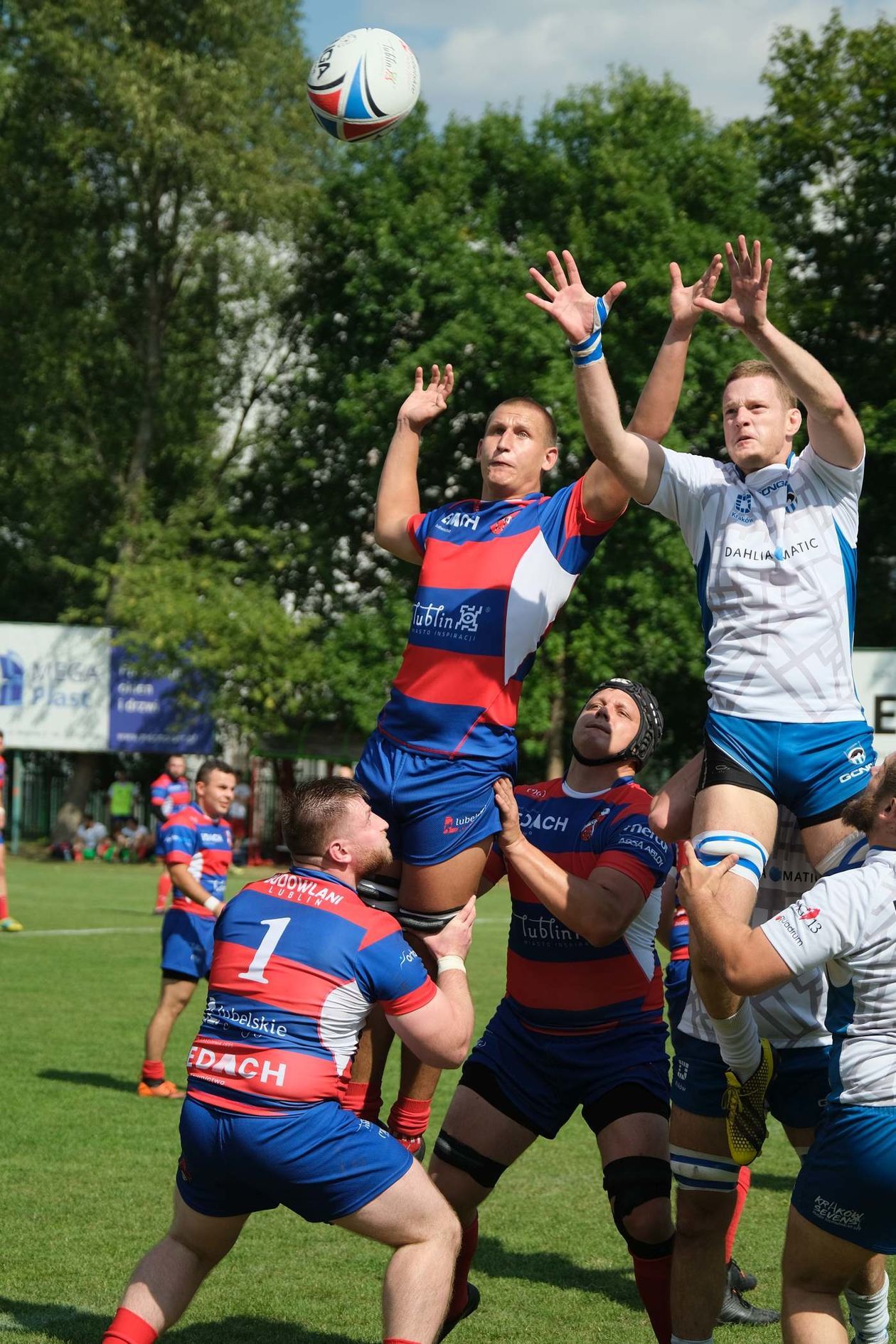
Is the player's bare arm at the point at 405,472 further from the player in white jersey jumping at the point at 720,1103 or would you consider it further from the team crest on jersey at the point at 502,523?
the player in white jersey jumping at the point at 720,1103

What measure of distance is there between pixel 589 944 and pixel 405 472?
2.04 m

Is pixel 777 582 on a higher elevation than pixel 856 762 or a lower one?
higher

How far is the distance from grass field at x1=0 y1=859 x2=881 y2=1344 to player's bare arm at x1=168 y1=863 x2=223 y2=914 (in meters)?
1.41

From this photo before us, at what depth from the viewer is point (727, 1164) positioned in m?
5.11

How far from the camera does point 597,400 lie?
17.0 feet

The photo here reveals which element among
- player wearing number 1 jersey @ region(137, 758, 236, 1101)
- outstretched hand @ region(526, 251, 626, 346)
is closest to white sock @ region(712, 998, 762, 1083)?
outstretched hand @ region(526, 251, 626, 346)

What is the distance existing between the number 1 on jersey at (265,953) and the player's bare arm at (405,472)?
1897mm

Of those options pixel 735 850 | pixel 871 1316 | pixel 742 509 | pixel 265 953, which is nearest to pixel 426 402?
pixel 742 509

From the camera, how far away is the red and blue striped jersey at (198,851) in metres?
11.2

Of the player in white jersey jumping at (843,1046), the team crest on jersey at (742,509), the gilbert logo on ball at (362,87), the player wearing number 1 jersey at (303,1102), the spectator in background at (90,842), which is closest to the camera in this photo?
the player in white jersey jumping at (843,1046)

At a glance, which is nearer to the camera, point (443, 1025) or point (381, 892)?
point (443, 1025)

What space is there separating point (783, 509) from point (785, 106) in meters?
38.2

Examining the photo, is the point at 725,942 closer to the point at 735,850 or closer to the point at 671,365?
the point at 735,850

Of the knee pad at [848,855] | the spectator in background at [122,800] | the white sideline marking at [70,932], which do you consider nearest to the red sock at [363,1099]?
the knee pad at [848,855]
